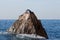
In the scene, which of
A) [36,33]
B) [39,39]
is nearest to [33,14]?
[36,33]

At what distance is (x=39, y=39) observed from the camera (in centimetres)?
6550

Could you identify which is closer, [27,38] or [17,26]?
[27,38]

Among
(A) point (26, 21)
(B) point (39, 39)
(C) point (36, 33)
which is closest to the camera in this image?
(B) point (39, 39)

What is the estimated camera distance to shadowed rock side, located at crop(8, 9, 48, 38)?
241 feet

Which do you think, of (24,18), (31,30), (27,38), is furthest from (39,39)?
(24,18)

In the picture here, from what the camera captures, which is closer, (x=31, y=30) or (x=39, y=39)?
(x=39, y=39)

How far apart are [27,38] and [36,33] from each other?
168 inches

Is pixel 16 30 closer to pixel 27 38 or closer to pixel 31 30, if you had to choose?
pixel 31 30

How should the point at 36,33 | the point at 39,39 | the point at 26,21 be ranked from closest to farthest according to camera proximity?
the point at 39,39, the point at 36,33, the point at 26,21

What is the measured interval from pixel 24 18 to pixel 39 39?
14.1 m

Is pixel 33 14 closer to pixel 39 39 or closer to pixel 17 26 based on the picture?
pixel 17 26

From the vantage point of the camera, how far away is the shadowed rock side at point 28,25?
73.4 meters

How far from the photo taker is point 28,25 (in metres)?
75.9

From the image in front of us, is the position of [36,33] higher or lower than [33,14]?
lower
